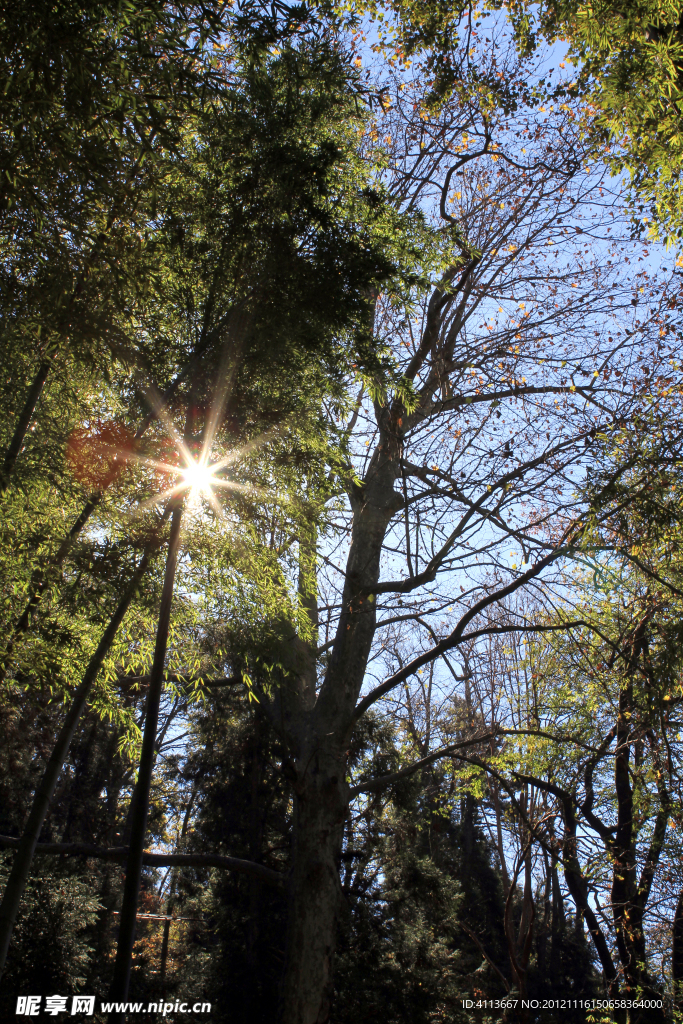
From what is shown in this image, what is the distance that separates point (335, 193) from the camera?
3.82m

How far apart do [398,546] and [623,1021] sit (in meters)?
5.61

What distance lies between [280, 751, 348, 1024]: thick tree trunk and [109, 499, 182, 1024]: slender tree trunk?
8.02 feet

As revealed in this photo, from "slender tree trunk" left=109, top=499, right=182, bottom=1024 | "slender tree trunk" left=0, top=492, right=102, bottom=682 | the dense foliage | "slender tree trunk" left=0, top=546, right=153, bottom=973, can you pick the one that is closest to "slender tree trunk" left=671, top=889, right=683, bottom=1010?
the dense foliage

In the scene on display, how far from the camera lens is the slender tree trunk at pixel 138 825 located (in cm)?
230

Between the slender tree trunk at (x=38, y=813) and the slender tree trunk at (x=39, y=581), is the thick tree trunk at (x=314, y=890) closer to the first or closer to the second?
the slender tree trunk at (x=38, y=813)

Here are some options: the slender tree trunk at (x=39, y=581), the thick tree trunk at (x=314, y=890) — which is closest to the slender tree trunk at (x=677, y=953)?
the thick tree trunk at (x=314, y=890)

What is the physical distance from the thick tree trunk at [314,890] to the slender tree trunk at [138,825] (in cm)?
245

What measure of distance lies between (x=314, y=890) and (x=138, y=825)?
8.57 ft

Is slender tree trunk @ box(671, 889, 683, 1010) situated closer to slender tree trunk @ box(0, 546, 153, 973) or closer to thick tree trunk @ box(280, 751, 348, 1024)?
thick tree trunk @ box(280, 751, 348, 1024)

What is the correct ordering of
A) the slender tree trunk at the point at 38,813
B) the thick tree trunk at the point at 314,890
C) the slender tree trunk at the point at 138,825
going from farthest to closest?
the thick tree trunk at the point at 314,890 < the slender tree trunk at the point at 38,813 < the slender tree trunk at the point at 138,825

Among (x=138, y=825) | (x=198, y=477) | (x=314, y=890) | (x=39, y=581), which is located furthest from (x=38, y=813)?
(x=314, y=890)

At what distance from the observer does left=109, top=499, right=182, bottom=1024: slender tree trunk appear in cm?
230

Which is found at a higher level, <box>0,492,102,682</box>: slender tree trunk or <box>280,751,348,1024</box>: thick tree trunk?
<box>0,492,102,682</box>: slender tree trunk

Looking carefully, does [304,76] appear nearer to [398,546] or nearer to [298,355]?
[298,355]
